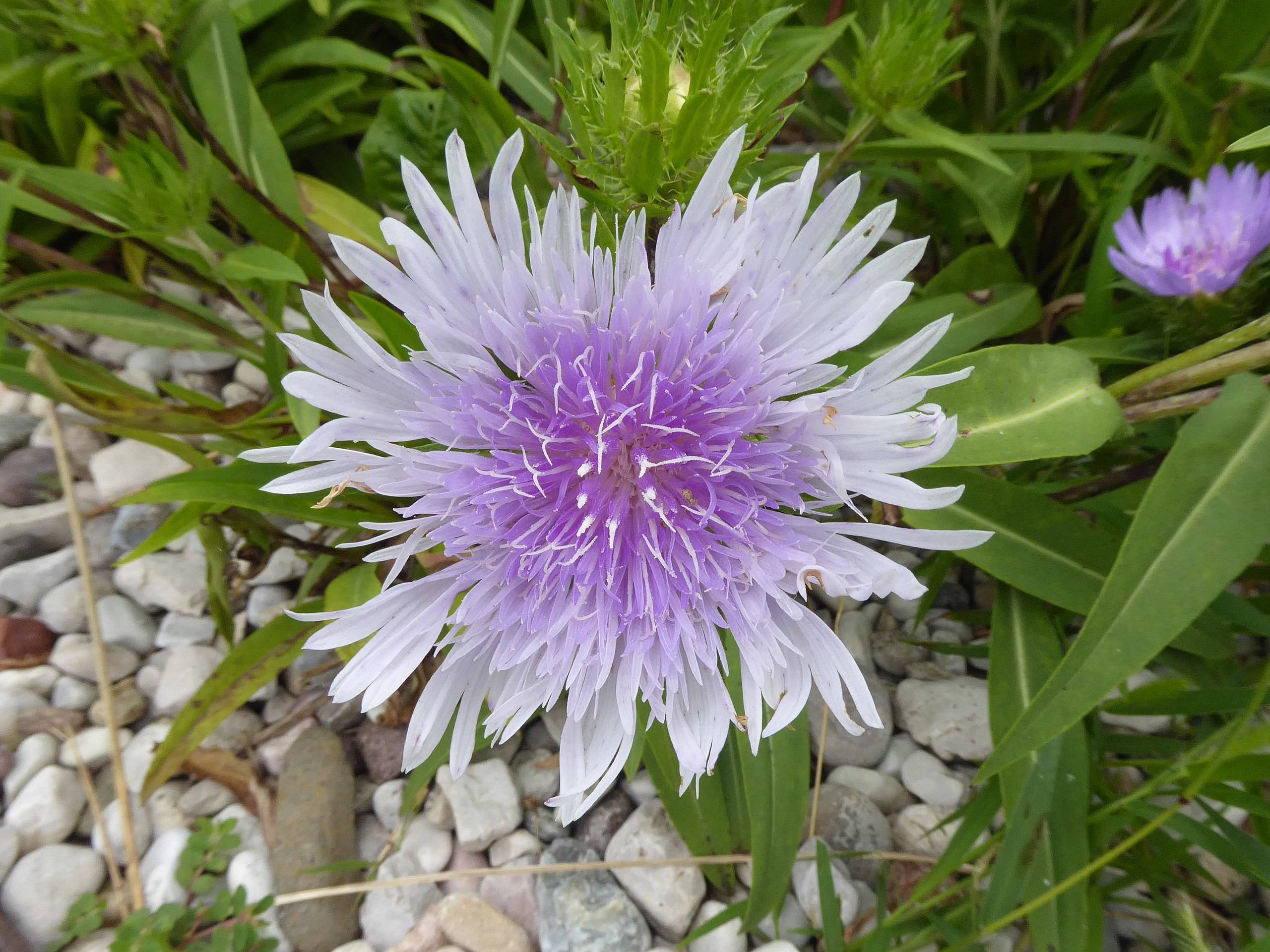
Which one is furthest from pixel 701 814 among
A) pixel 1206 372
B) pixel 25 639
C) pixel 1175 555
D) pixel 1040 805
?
pixel 25 639

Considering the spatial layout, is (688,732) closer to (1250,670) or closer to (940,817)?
(940,817)

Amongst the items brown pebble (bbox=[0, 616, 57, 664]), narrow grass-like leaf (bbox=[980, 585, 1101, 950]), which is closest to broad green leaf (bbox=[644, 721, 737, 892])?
narrow grass-like leaf (bbox=[980, 585, 1101, 950])

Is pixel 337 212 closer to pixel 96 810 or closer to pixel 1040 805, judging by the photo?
pixel 96 810

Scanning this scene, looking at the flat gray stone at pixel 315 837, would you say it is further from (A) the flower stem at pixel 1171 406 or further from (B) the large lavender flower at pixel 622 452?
(A) the flower stem at pixel 1171 406

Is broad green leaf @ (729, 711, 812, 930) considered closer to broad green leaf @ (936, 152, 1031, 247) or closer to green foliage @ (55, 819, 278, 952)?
green foliage @ (55, 819, 278, 952)

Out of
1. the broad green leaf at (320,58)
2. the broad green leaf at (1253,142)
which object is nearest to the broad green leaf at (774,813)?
the broad green leaf at (1253,142)

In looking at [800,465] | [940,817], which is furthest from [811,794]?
[800,465]
